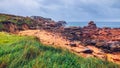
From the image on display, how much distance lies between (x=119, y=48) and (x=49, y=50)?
18.9 m

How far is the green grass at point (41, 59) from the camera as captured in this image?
63.4 feet

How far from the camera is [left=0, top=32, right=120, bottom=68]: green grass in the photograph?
1933 centimetres

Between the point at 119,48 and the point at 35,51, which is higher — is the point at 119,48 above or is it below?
below

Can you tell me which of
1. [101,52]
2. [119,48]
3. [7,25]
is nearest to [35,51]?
[101,52]

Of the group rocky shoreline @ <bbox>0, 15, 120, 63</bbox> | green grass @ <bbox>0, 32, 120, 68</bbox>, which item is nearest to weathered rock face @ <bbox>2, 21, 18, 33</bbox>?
rocky shoreline @ <bbox>0, 15, 120, 63</bbox>

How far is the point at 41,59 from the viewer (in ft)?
66.0

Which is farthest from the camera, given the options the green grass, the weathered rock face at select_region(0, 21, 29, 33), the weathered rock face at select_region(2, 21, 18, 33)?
the weathered rock face at select_region(2, 21, 18, 33)

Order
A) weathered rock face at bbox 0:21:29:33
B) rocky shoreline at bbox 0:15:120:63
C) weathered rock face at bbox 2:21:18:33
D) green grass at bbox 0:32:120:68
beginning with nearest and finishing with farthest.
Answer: green grass at bbox 0:32:120:68 < rocky shoreline at bbox 0:15:120:63 < weathered rock face at bbox 0:21:29:33 < weathered rock face at bbox 2:21:18:33

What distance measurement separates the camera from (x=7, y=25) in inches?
2116

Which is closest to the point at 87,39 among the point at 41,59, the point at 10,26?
the point at 10,26

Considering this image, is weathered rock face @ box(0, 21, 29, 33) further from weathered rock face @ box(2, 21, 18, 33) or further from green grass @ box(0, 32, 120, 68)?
green grass @ box(0, 32, 120, 68)

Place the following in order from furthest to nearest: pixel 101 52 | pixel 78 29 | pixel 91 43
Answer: pixel 78 29, pixel 91 43, pixel 101 52

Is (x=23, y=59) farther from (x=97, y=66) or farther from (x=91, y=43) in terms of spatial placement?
(x=91, y=43)

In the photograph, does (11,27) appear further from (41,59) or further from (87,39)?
(41,59)
